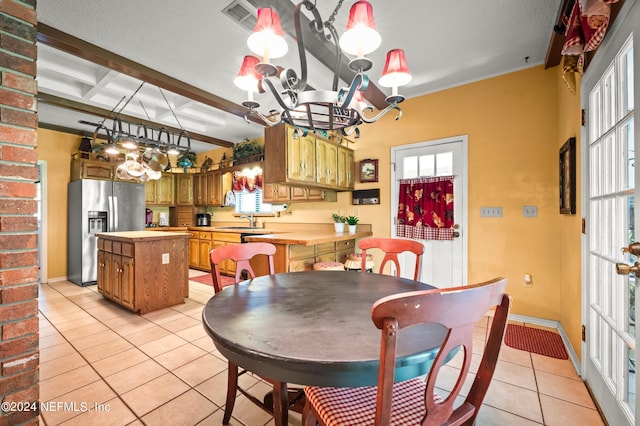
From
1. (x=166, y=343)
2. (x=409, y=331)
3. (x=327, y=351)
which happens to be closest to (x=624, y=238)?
(x=409, y=331)

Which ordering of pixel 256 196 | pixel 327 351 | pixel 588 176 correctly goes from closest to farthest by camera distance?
pixel 327 351
pixel 588 176
pixel 256 196

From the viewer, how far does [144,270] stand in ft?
10.7

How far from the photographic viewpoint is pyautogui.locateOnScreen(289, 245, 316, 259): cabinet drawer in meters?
3.06

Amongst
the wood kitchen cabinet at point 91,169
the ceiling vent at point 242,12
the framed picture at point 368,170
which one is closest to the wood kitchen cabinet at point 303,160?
the framed picture at point 368,170

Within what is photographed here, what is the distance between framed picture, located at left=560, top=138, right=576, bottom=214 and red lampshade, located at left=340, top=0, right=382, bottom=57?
6.49 ft

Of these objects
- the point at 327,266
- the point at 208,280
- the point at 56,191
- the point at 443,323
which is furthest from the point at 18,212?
the point at 56,191

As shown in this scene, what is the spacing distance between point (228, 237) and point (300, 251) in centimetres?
227

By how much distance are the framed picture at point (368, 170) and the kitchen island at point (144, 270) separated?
8.59 feet

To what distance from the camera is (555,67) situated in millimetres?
2865

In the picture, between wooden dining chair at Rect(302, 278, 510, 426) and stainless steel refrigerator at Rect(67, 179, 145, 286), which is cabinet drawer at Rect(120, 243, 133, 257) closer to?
stainless steel refrigerator at Rect(67, 179, 145, 286)

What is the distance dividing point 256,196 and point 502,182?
428 centimetres

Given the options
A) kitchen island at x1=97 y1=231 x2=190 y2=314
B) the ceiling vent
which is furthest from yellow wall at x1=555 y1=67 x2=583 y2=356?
kitchen island at x1=97 y1=231 x2=190 y2=314

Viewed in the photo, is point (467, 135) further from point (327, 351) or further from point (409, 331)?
point (327, 351)

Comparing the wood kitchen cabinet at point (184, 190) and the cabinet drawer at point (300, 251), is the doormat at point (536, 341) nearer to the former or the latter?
the cabinet drawer at point (300, 251)
